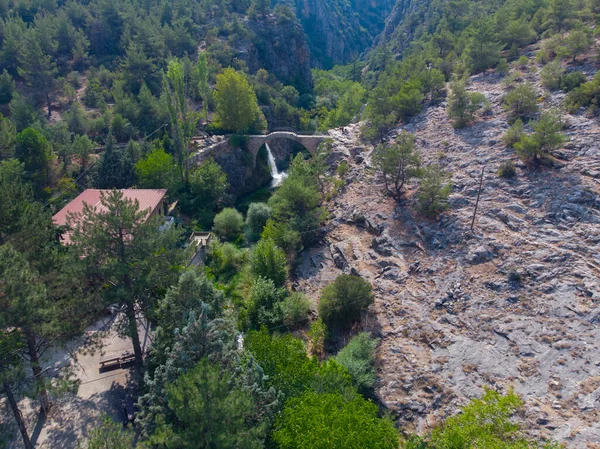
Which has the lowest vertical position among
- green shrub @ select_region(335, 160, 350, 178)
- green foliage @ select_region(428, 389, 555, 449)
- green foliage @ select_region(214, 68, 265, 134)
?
green foliage @ select_region(428, 389, 555, 449)

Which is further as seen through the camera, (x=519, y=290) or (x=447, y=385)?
(x=519, y=290)

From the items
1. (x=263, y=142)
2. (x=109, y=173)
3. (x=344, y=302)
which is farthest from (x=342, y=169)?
(x=109, y=173)

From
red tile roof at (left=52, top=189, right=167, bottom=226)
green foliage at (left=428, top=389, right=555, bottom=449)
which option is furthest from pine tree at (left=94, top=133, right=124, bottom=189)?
green foliage at (left=428, top=389, right=555, bottom=449)

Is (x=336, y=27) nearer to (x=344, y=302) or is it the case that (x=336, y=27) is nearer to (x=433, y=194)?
(x=433, y=194)

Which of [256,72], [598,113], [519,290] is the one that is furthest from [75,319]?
[256,72]

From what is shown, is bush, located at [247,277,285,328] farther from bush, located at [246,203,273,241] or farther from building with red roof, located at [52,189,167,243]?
bush, located at [246,203,273,241]

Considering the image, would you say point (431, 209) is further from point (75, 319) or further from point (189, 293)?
point (75, 319)

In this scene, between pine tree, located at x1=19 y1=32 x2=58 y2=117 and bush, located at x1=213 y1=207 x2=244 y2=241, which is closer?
bush, located at x1=213 y1=207 x2=244 y2=241
